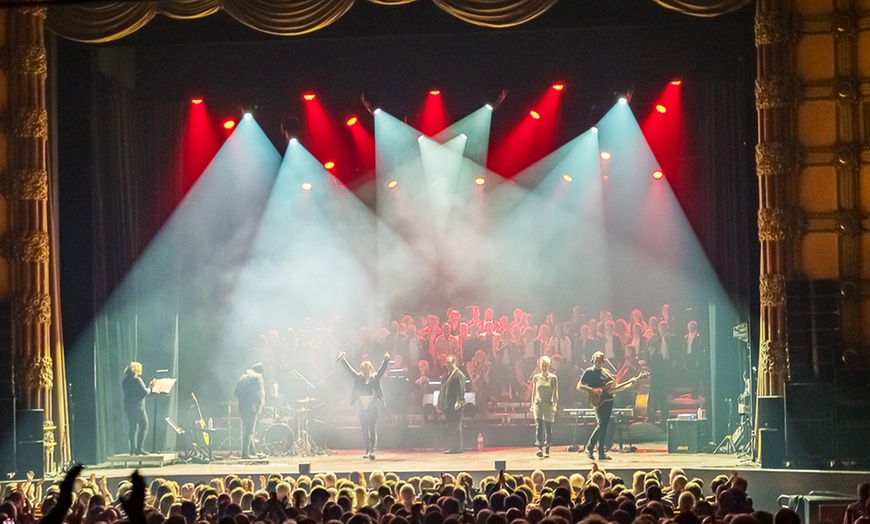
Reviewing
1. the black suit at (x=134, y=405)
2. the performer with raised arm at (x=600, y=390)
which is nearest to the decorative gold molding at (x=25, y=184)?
the black suit at (x=134, y=405)

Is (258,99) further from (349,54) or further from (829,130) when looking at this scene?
(829,130)

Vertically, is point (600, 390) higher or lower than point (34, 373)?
lower

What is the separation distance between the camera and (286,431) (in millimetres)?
20000

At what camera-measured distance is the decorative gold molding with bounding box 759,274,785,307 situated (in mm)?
16234

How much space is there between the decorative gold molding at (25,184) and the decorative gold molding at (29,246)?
54 cm

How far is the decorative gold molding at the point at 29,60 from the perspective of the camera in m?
17.0

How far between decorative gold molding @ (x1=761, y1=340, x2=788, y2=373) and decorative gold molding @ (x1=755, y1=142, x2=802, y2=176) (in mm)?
2392

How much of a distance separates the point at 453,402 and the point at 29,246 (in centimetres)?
713

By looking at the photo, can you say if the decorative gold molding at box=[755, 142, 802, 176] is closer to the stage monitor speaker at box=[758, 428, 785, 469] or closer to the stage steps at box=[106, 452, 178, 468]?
the stage monitor speaker at box=[758, 428, 785, 469]

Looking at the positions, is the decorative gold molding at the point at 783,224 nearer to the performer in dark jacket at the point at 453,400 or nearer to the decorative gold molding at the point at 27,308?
the performer in dark jacket at the point at 453,400

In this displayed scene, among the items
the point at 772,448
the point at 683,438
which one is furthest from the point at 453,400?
the point at 772,448

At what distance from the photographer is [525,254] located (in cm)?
2588

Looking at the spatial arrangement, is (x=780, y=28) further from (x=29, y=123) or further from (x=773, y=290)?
(x=29, y=123)

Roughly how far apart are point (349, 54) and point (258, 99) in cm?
207
